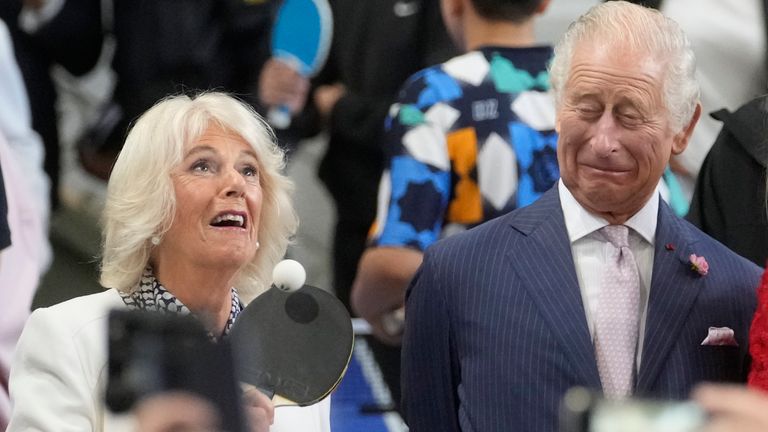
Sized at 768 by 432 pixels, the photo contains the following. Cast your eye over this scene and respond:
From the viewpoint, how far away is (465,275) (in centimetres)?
352

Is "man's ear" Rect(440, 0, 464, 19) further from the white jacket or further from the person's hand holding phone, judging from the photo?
the person's hand holding phone

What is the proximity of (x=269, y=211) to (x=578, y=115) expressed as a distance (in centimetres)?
77

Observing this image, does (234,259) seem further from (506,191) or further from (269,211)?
(506,191)

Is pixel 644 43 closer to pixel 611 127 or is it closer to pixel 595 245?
pixel 611 127

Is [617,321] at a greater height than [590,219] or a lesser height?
lesser

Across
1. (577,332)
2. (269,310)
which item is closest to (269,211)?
(269,310)

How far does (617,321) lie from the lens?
3416 mm

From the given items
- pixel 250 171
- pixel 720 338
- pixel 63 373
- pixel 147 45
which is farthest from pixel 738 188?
pixel 147 45

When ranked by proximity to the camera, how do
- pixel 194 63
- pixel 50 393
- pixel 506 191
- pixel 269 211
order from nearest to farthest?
1. pixel 50 393
2. pixel 269 211
3. pixel 506 191
4. pixel 194 63

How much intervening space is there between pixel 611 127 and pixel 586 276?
A: 11.8 inches

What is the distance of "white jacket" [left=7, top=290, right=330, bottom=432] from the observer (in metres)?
3.31

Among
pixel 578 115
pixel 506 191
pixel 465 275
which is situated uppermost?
pixel 578 115

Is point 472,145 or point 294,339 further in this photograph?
point 472,145

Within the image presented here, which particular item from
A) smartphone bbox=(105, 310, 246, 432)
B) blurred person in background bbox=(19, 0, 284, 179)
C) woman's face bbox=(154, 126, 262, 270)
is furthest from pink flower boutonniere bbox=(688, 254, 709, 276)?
blurred person in background bbox=(19, 0, 284, 179)
